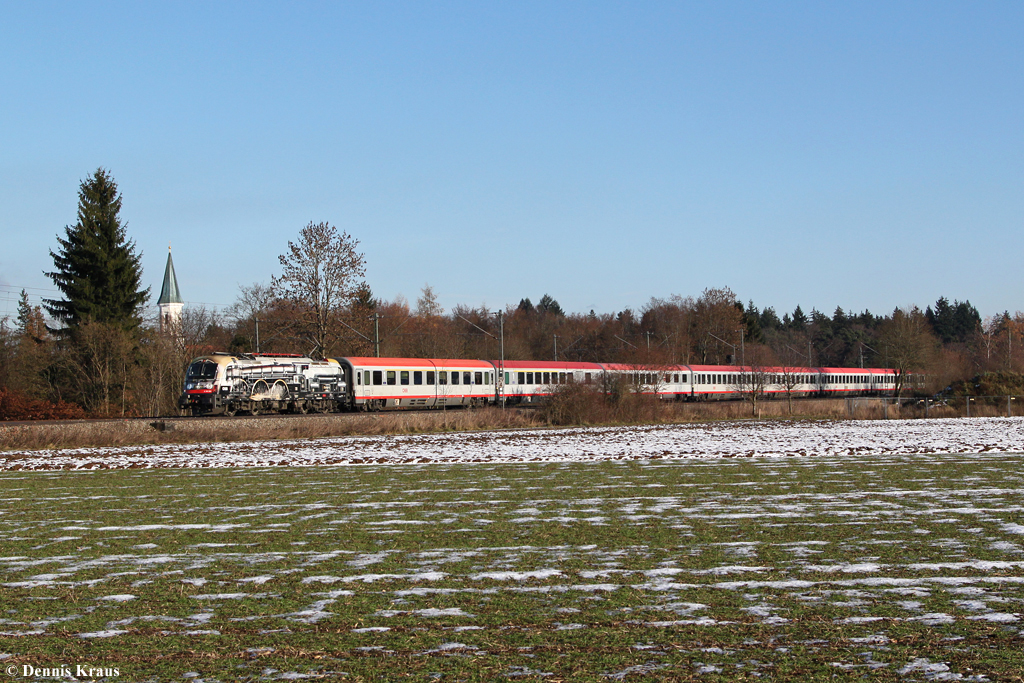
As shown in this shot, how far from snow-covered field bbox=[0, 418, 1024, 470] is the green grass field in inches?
300

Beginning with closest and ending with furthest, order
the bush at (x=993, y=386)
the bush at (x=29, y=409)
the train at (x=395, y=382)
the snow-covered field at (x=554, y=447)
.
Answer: the snow-covered field at (x=554, y=447) < the bush at (x=29, y=409) < the train at (x=395, y=382) < the bush at (x=993, y=386)

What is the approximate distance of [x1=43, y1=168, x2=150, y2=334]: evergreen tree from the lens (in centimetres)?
5188

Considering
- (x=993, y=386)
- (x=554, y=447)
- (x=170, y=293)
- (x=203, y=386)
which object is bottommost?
(x=554, y=447)

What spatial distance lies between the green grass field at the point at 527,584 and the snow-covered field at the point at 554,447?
7608mm

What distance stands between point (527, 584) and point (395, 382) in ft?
137

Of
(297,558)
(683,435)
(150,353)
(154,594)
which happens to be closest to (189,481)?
(297,558)

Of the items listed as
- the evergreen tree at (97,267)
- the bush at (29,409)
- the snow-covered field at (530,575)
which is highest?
the evergreen tree at (97,267)

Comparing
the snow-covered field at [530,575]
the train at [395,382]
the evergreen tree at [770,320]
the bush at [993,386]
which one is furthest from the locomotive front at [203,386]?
the evergreen tree at [770,320]

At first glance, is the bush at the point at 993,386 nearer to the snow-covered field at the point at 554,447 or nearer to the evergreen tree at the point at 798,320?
the snow-covered field at the point at 554,447

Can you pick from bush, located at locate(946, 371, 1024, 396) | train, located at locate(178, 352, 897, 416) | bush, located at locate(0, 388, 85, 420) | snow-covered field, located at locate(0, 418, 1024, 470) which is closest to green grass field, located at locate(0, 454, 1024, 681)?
snow-covered field, located at locate(0, 418, 1024, 470)

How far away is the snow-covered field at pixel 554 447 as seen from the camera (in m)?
21.2

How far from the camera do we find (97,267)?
171ft

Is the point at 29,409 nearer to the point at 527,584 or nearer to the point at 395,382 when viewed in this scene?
the point at 395,382

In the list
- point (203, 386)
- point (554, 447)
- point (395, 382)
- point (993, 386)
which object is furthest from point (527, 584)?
point (993, 386)
